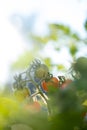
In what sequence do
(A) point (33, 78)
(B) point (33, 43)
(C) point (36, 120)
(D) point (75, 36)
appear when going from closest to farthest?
1. (C) point (36, 120)
2. (B) point (33, 43)
3. (D) point (75, 36)
4. (A) point (33, 78)

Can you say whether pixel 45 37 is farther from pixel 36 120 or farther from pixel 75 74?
pixel 36 120

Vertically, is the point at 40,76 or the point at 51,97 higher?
the point at 40,76

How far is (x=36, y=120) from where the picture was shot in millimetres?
344

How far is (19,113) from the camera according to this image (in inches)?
13.9

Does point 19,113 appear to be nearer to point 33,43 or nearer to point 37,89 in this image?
point 33,43

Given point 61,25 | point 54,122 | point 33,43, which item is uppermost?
point 61,25

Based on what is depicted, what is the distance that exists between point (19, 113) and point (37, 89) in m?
0.35

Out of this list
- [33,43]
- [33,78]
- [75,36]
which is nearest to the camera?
[33,43]

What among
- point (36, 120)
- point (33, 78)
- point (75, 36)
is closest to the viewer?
point (36, 120)

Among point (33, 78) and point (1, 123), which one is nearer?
point (1, 123)

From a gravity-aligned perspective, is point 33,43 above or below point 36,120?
above

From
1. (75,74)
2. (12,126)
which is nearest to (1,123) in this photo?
(12,126)

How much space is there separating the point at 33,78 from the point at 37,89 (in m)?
0.03

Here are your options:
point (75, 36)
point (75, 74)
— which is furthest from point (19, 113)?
point (75, 36)
